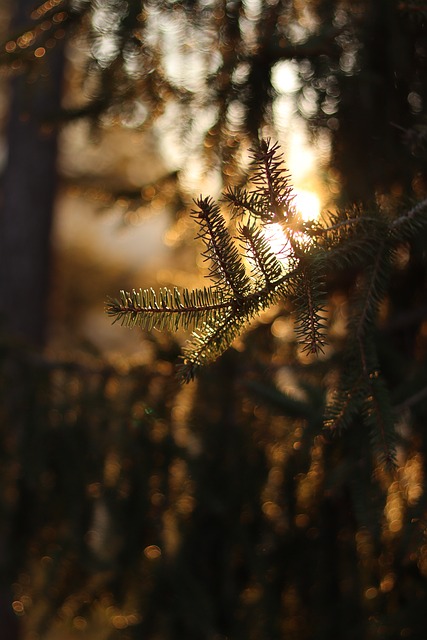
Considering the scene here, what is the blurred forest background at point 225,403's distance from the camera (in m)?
1.92

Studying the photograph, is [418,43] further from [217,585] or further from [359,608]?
[217,585]

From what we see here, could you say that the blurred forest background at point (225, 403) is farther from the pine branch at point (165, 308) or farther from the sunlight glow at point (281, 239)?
the pine branch at point (165, 308)

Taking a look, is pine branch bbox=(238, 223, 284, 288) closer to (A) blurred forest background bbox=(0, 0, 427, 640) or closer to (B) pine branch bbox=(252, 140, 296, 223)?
(B) pine branch bbox=(252, 140, 296, 223)

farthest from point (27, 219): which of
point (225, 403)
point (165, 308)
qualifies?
point (165, 308)

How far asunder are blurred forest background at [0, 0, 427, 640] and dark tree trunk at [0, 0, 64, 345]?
9.03ft

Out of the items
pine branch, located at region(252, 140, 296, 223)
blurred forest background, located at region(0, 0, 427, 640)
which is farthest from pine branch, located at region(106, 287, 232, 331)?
blurred forest background, located at region(0, 0, 427, 640)

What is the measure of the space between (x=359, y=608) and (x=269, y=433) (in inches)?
27.4

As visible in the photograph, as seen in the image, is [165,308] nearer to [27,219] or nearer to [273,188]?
[273,188]

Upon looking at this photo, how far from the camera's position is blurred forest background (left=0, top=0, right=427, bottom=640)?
1.92 meters

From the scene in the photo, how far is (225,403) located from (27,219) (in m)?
3.70

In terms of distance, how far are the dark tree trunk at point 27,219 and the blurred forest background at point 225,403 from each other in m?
2.75

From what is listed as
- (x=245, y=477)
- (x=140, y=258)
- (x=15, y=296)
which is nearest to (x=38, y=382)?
(x=245, y=477)

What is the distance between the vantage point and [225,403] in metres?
2.48

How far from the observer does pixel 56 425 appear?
2.62 meters
